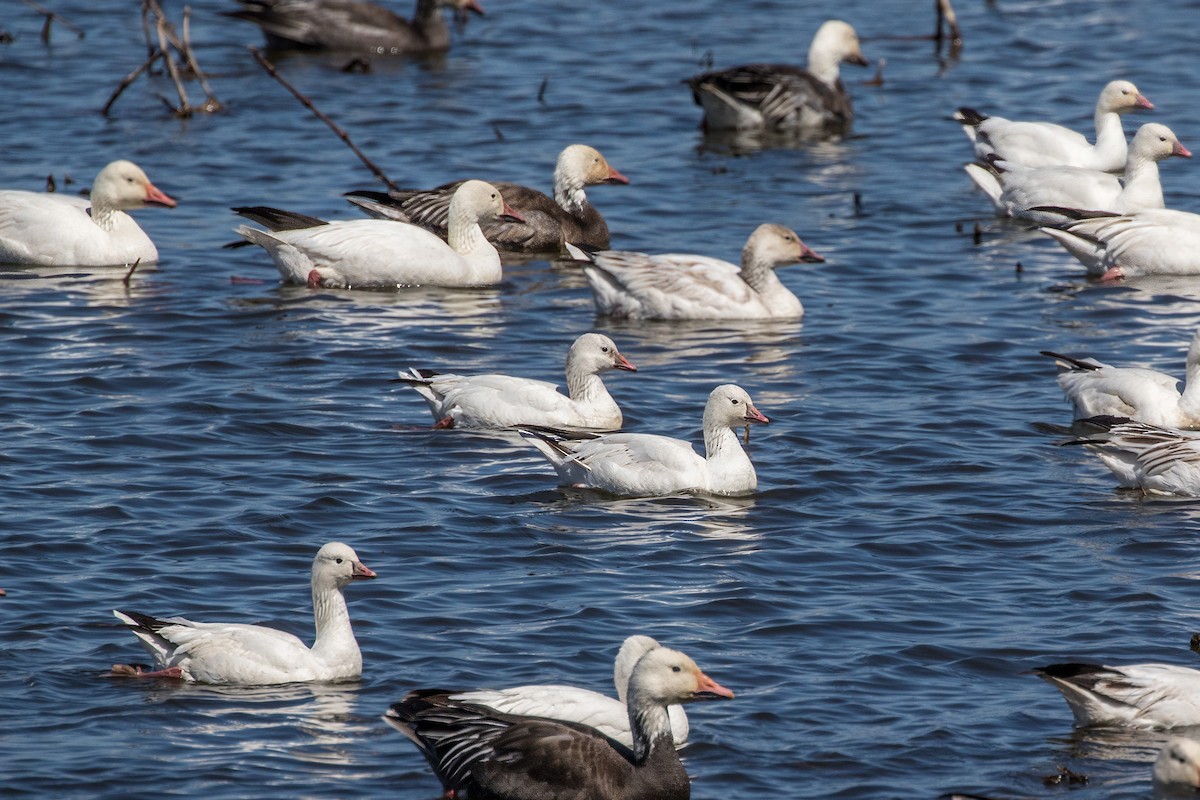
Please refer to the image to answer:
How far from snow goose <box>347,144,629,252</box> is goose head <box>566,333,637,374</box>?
4.54 m

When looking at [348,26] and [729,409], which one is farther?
[348,26]

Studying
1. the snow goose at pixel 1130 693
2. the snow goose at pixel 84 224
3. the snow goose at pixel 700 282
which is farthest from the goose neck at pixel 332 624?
the snow goose at pixel 84 224

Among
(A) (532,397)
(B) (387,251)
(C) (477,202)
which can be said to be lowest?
(A) (532,397)

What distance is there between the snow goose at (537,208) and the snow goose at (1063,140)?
152 inches

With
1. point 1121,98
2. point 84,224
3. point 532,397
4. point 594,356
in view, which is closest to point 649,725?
point 532,397

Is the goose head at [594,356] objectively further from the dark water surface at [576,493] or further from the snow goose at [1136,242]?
the snow goose at [1136,242]

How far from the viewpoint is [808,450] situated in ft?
40.1

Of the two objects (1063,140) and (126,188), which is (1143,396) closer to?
(1063,140)

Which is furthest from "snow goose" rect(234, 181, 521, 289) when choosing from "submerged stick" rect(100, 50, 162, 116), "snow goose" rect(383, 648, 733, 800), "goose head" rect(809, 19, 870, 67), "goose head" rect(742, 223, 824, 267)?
"snow goose" rect(383, 648, 733, 800)

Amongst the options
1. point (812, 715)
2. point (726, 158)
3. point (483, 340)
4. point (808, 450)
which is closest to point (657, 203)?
point (726, 158)

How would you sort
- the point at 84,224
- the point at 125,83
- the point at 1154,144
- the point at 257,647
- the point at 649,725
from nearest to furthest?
the point at 649,725 → the point at 257,647 → the point at 84,224 → the point at 1154,144 → the point at 125,83

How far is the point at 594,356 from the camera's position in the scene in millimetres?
12383

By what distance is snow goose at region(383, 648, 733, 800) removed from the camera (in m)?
7.27

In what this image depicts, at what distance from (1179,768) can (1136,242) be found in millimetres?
9770
